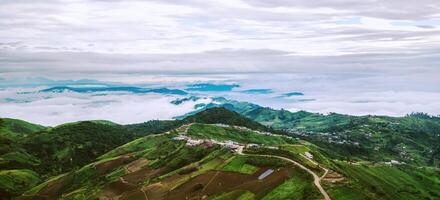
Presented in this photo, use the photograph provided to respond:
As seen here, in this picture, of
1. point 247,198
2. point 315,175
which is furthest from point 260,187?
point 315,175

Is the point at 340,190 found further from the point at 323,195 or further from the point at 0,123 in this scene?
the point at 0,123

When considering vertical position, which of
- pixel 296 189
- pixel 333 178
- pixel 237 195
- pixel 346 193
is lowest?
pixel 237 195

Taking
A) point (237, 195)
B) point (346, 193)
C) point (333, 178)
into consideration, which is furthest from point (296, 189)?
point (237, 195)

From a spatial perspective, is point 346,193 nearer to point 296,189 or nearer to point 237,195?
point 296,189

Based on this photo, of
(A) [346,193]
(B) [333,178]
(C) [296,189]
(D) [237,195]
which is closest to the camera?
(A) [346,193]

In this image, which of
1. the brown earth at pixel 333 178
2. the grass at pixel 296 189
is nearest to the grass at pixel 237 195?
the grass at pixel 296 189

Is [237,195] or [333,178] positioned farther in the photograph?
[237,195]

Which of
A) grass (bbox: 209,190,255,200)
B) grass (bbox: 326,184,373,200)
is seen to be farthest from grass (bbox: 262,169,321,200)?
grass (bbox: 209,190,255,200)

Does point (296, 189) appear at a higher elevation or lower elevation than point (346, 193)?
lower

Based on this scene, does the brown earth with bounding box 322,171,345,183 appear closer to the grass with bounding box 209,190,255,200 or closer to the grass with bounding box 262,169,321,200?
the grass with bounding box 262,169,321,200

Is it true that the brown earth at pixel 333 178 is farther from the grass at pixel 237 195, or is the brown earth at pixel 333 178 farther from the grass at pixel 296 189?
the grass at pixel 237 195

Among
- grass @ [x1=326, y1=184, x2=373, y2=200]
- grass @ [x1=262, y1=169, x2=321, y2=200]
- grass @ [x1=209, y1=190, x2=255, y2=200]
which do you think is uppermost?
grass @ [x1=326, y1=184, x2=373, y2=200]

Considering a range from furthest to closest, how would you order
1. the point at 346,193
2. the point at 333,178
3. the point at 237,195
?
the point at 237,195 → the point at 333,178 → the point at 346,193
